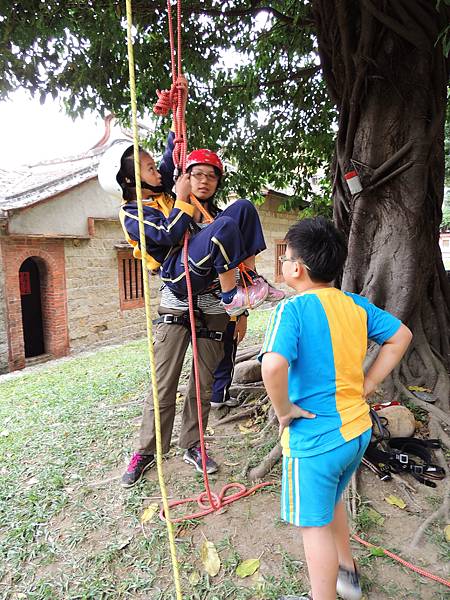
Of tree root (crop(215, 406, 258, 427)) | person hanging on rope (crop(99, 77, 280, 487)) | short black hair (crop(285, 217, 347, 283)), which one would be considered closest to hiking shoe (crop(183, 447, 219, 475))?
person hanging on rope (crop(99, 77, 280, 487))

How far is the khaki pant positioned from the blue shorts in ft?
3.82

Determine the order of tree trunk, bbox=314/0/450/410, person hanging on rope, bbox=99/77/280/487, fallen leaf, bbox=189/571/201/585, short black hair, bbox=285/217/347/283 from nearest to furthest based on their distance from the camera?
short black hair, bbox=285/217/347/283 → fallen leaf, bbox=189/571/201/585 → person hanging on rope, bbox=99/77/280/487 → tree trunk, bbox=314/0/450/410

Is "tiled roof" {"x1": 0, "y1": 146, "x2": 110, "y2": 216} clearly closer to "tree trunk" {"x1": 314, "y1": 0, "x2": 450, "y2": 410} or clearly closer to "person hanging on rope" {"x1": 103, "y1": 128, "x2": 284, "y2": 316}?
"person hanging on rope" {"x1": 103, "y1": 128, "x2": 284, "y2": 316}

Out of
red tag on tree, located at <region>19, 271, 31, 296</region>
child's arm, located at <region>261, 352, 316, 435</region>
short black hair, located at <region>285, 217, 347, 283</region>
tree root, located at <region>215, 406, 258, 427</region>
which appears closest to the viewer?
child's arm, located at <region>261, 352, 316, 435</region>

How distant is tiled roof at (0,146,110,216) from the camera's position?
8.82m

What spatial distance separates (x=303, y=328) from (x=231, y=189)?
5289 millimetres

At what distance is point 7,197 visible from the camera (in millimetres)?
8781

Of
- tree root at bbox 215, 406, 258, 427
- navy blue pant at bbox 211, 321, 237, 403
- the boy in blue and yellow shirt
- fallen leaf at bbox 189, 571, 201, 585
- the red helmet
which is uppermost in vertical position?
the red helmet

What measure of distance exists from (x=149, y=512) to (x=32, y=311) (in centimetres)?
893

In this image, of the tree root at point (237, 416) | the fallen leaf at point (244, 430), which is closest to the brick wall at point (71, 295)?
the tree root at point (237, 416)

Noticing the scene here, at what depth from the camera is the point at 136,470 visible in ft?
8.56

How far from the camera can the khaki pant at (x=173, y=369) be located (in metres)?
2.48

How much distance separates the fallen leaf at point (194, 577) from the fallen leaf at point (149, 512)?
0.48m

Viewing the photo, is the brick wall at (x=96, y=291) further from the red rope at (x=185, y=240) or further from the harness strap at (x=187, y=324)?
the red rope at (x=185, y=240)
